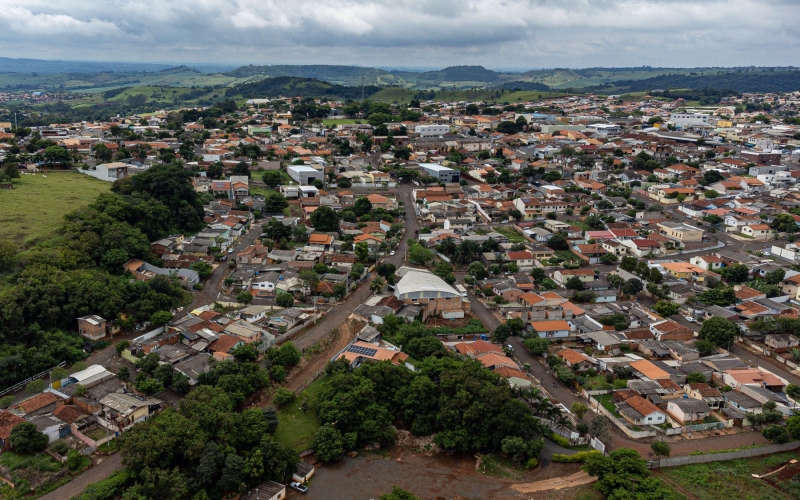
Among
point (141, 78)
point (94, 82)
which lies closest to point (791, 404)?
point (94, 82)

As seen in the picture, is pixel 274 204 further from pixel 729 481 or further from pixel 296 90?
pixel 296 90

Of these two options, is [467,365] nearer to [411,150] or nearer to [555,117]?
[411,150]

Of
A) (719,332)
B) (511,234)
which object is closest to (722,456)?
(719,332)

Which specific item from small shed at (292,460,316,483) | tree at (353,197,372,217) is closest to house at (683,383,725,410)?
small shed at (292,460,316,483)

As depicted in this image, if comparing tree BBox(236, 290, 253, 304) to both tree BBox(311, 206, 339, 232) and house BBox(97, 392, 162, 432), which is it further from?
tree BBox(311, 206, 339, 232)


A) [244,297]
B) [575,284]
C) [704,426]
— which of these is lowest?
[704,426]
